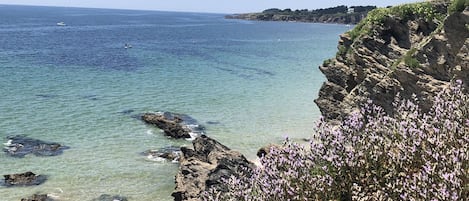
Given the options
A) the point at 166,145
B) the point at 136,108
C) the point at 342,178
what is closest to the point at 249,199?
the point at 342,178

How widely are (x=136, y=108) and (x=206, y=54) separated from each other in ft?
155

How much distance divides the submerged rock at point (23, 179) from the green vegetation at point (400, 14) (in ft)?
65.3

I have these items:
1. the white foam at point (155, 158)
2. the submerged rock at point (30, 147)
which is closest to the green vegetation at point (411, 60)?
the white foam at point (155, 158)

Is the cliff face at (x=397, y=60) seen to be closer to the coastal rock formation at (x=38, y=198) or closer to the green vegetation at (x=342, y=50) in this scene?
the green vegetation at (x=342, y=50)

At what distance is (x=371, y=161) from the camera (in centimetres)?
803

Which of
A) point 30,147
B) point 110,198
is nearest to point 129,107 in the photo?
point 30,147

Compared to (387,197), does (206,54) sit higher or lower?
lower

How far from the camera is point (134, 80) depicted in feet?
196

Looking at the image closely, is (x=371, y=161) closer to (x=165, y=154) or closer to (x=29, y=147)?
(x=165, y=154)

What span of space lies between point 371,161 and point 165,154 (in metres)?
24.5

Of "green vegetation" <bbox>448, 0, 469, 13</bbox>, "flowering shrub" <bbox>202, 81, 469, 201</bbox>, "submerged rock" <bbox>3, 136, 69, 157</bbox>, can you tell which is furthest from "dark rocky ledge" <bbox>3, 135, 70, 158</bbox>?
"flowering shrub" <bbox>202, 81, 469, 201</bbox>

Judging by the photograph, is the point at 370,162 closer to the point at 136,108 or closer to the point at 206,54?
the point at 136,108

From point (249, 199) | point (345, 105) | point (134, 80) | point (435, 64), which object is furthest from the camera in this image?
point (134, 80)

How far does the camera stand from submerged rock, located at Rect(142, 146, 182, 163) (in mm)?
30969
